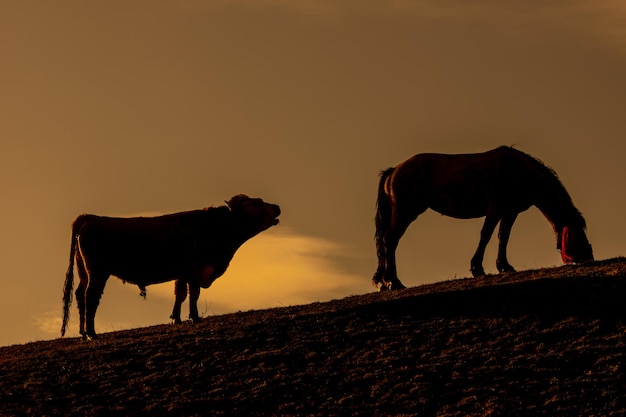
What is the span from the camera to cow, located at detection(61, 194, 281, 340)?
103 ft

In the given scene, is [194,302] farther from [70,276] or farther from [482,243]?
[482,243]

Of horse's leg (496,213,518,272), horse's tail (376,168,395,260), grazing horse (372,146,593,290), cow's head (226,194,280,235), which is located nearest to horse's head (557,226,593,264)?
grazing horse (372,146,593,290)

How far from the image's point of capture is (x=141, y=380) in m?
27.0

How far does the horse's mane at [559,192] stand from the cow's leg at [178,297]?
9.45m

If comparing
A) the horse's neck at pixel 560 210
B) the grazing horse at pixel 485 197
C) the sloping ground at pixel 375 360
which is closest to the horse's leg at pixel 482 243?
the grazing horse at pixel 485 197

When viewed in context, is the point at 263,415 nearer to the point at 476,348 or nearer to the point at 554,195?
the point at 476,348

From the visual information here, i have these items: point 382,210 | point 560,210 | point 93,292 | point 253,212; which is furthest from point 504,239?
point 93,292

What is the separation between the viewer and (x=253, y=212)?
33656mm

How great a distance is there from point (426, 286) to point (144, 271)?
7134mm

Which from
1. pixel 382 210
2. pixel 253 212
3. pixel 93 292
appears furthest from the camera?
pixel 382 210

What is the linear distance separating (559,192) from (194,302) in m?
9.88

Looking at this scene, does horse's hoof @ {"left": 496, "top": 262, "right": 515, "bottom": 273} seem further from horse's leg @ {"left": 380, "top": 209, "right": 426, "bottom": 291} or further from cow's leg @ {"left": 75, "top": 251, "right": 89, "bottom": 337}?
cow's leg @ {"left": 75, "top": 251, "right": 89, "bottom": 337}

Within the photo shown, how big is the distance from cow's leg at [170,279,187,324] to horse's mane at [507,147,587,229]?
31.0 feet

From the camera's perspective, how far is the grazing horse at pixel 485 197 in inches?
1377
